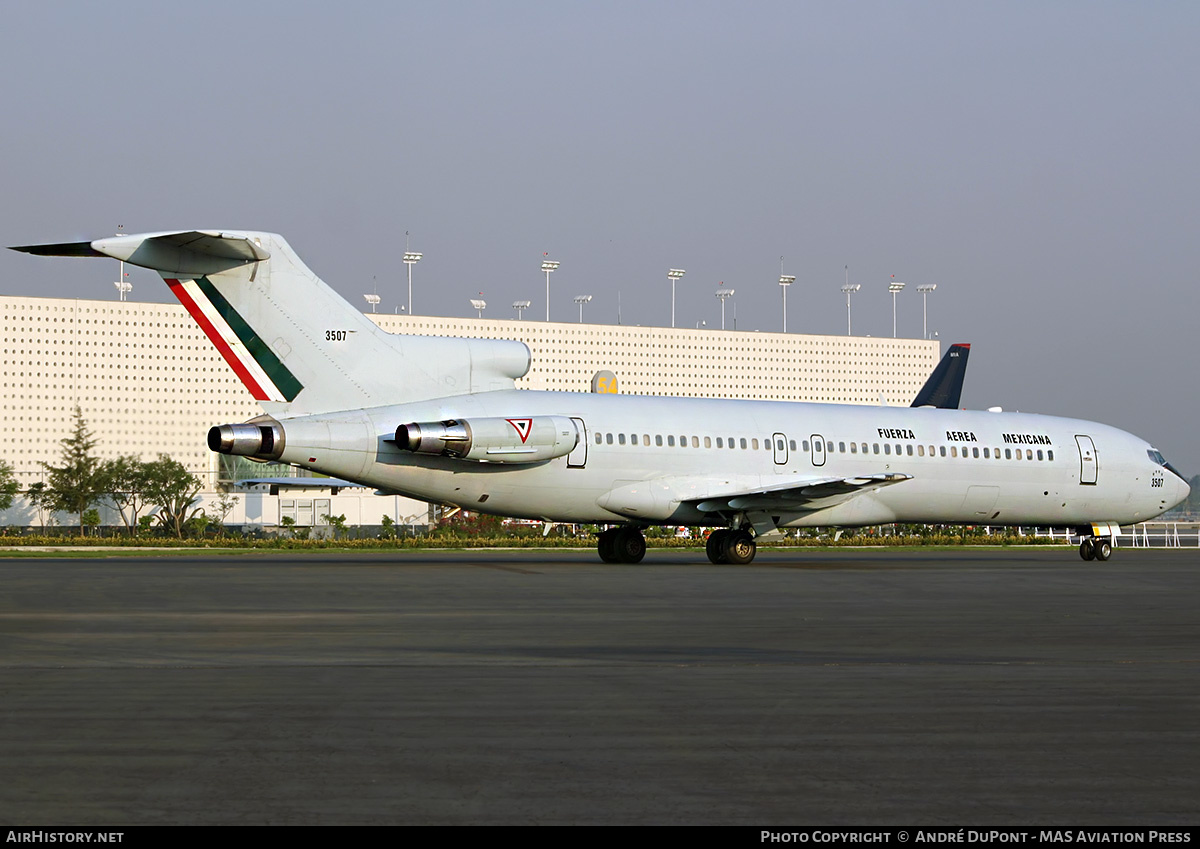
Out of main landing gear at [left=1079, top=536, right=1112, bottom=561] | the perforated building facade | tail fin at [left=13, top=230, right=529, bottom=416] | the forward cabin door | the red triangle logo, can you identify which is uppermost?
the perforated building facade

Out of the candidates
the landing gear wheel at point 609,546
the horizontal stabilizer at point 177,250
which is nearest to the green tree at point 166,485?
the landing gear wheel at point 609,546

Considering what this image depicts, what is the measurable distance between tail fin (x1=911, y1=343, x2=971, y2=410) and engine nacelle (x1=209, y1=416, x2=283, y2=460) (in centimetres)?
5757

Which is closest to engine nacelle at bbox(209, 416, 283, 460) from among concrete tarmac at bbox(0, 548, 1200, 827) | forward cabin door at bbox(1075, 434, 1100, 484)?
concrete tarmac at bbox(0, 548, 1200, 827)

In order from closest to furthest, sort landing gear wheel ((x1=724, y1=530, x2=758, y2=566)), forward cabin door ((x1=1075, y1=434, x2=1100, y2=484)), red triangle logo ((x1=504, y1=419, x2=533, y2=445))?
1. red triangle logo ((x1=504, y1=419, x2=533, y2=445))
2. landing gear wheel ((x1=724, y1=530, x2=758, y2=566))
3. forward cabin door ((x1=1075, y1=434, x2=1100, y2=484))

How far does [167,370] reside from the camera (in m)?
131

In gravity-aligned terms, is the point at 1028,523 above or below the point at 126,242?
below

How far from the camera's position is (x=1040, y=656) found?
11.7 metres

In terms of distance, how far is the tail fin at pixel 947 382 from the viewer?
81.1m

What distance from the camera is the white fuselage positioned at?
2747 cm

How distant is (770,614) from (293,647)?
20.4 feet

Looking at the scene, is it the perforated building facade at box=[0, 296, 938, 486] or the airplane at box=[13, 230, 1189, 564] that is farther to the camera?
the perforated building facade at box=[0, 296, 938, 486]

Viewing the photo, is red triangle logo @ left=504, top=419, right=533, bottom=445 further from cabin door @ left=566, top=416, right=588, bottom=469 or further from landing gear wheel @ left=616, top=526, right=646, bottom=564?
landing gear wheel @ left=616, top=526, right=646, bottom=564
